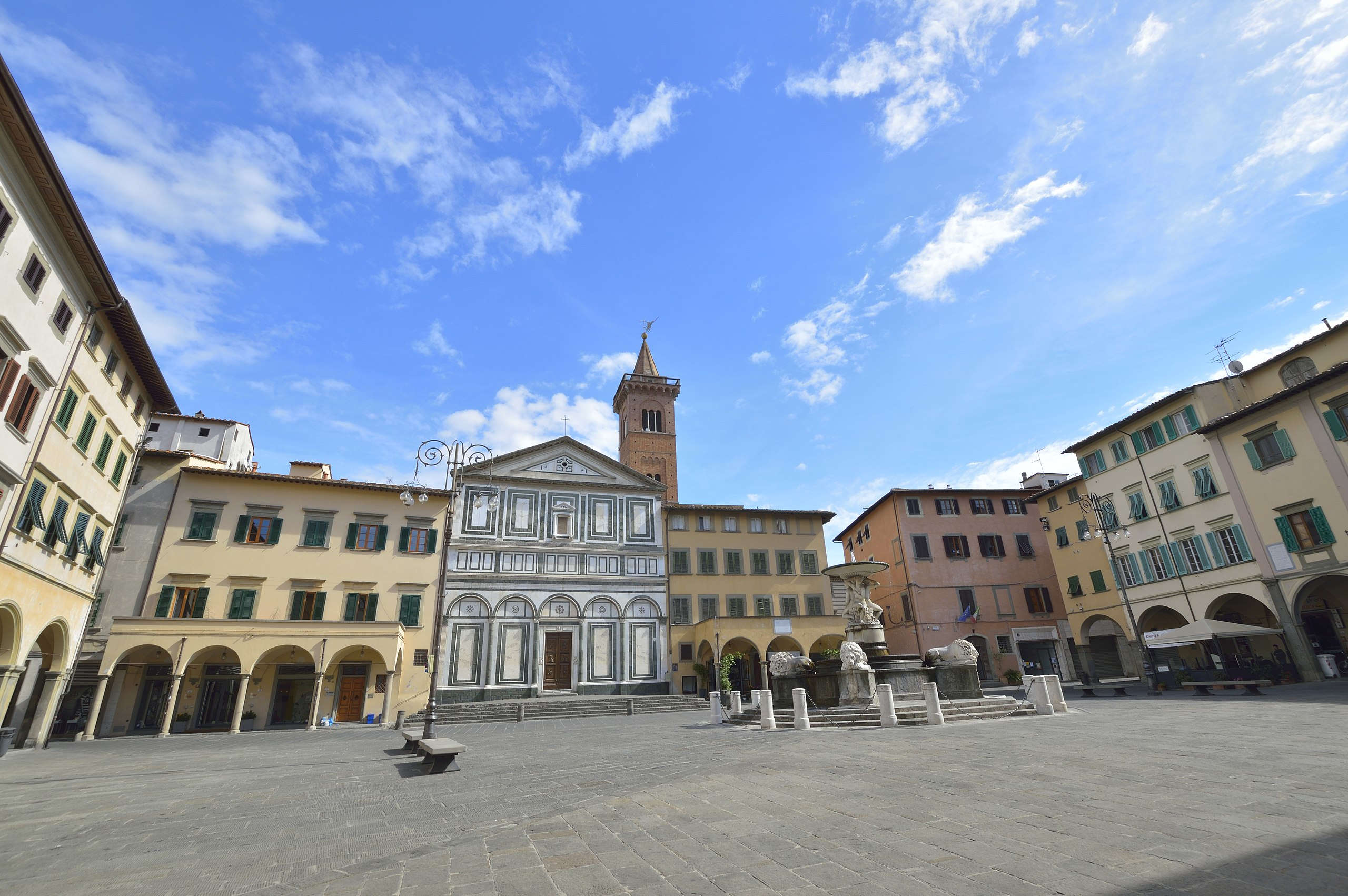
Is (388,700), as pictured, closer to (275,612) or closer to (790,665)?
(275,612)

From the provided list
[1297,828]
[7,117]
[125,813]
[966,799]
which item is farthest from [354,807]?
[7,117]

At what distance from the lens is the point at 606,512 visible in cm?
3438

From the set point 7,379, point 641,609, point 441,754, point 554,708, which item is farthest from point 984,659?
point 7,379

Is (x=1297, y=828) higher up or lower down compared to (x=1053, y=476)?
lower down

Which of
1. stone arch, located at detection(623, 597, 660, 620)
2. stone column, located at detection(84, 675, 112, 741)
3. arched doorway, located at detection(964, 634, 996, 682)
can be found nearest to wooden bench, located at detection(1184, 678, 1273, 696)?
arched doorway, located at detection(964, 634, 996, 682)

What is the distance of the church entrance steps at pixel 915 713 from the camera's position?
14289 millimetres

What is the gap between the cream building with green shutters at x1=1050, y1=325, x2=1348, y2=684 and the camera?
22016 millimetres

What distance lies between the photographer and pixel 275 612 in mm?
25312

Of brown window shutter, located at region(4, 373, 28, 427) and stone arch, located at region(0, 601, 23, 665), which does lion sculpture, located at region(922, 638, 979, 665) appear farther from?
stone arch, located at region(0, 601, 23, 665)

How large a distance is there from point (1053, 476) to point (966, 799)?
41263 mm

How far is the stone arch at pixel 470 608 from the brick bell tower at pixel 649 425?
65.4 feet

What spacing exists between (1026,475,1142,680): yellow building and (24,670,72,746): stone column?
3985 centimetres

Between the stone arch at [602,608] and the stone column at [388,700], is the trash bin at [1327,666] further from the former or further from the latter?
the stone column at [388,700]

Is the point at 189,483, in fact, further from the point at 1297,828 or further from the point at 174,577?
the point at 1297,828
